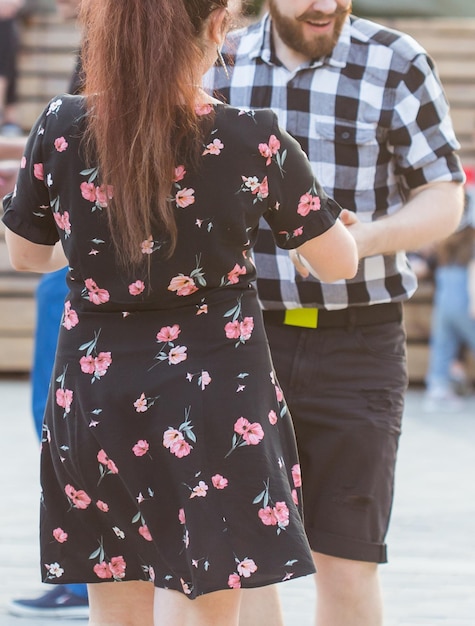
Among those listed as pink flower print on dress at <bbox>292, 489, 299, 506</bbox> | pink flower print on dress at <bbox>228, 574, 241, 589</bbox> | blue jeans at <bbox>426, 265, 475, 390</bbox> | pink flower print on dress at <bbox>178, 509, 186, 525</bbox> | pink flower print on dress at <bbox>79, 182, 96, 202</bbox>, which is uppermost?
pink flower print on dress at <bbox>79, 182, 96, 202</bbox>

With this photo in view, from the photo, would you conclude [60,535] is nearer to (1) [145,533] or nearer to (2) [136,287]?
(1) [145,533]

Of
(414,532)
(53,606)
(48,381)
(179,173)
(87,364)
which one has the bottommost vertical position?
(414,532)

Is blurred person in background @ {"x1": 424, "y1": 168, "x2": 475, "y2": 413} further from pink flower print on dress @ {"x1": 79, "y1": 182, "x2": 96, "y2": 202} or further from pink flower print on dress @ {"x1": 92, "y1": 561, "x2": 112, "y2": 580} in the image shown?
pink flower print on dress @ {"x1": 79, "y1": 182, "x2": 96, "y2": 202}

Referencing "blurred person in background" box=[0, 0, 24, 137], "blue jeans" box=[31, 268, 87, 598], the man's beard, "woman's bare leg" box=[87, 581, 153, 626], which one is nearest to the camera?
"woman's bare leg" box=[87, 581, 153, 626]

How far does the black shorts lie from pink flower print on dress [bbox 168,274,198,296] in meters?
0.72

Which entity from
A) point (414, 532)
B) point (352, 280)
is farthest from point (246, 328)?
point (414, 532)

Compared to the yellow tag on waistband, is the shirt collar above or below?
above

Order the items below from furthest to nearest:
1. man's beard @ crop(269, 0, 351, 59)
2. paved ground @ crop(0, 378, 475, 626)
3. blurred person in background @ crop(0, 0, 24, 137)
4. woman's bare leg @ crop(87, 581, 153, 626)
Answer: blurred person in background @ crop(0, 0, 24, 137), paved ground @ crop(0, 378, 475, 626), man's beard @ crop(269, 0, 351, 59), woman's bare leg @ crop(87, 581, 153, 626)

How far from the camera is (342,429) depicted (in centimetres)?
266

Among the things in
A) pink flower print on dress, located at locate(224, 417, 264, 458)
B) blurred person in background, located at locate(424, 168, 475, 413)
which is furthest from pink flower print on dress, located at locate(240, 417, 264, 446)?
blurred person in background, located at locate(424, 168, 475, 413)

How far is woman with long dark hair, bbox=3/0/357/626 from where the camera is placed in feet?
6.42

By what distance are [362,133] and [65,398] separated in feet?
3.21

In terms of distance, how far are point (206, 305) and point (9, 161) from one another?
1.60 metres

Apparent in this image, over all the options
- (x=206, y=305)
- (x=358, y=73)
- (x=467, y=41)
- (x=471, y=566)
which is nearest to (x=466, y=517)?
(x=471, y=566)
